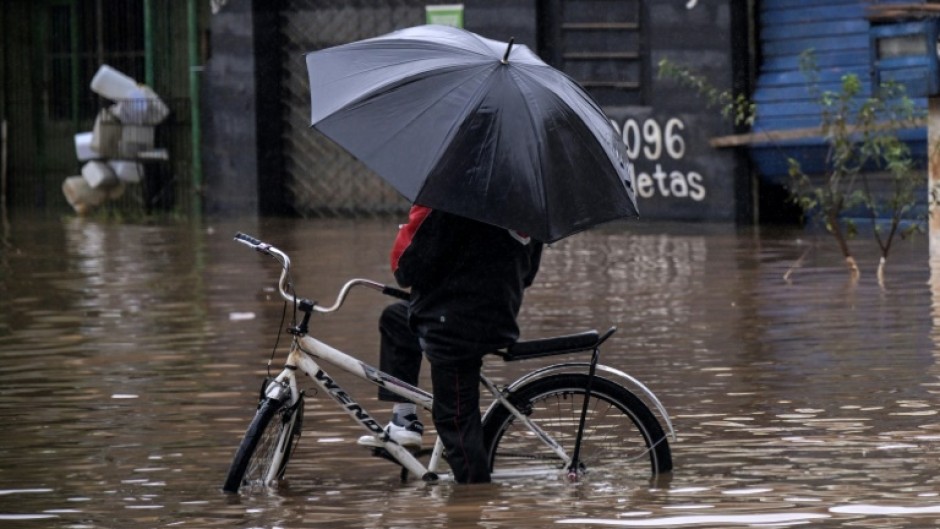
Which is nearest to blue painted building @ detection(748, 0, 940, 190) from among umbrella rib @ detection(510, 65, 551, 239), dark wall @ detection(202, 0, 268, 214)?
dark wall @ detection(202, 0, 268, 214)

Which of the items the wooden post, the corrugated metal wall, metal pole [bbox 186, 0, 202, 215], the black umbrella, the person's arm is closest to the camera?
the black umbrella

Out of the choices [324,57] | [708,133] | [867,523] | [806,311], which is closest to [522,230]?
[324,57]

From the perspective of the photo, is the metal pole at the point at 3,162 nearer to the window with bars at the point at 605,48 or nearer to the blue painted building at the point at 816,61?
the window with bars at the point at 605,48

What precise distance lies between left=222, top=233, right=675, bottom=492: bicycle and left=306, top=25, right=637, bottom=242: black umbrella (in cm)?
44

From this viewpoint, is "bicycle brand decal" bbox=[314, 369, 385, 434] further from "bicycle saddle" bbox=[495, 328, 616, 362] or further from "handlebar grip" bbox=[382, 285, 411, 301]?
"bicycle saddle" bbox=[495, 328, 616, 362]

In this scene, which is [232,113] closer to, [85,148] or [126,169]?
[126,169]

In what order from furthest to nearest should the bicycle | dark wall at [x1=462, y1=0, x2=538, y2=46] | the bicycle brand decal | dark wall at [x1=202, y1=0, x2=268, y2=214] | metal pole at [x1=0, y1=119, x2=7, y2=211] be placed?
metal pole at [x1=0, y1=119, x2=7, y2=211], dark wall at [x1=202, y1=0, x2=268, y2=214], dark wall at [x1=462, y1=0, x2=538, y2=46], the bicycle brand decal, the bicycle

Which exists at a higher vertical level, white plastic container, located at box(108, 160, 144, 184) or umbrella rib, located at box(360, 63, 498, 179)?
umbrella rib, located at box(360, 63, 498, 179)

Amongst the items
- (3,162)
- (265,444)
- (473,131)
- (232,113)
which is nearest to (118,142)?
(232,113)

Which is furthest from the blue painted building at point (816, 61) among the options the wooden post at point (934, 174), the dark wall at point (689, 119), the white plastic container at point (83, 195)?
the white plastic container at point (83, 195)

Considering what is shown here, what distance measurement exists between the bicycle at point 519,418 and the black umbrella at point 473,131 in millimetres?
441

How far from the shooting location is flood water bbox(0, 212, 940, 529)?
6.75m

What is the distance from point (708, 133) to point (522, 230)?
1570 cm

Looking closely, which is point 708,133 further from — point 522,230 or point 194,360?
point 522,230
